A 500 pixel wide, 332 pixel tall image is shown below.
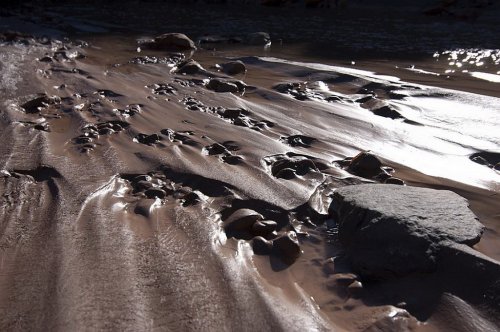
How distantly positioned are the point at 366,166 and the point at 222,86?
2.06 metres

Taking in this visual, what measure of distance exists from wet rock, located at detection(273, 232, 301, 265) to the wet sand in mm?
31

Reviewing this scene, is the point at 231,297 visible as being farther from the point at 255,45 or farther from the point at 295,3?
the point at 295,3

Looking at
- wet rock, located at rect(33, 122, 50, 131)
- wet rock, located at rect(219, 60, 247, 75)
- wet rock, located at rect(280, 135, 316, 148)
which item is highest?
wet rock, located at rect(280, 135, 316, 148)

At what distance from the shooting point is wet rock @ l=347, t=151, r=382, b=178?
113 inches

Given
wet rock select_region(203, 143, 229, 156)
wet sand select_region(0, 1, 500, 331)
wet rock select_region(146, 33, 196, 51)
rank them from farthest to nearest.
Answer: wet rock select_region(146, 33, 196, 51) → wet rock select_region(203, 143, 229, 156) → wet sand select_region(0, 1, 500, 331)

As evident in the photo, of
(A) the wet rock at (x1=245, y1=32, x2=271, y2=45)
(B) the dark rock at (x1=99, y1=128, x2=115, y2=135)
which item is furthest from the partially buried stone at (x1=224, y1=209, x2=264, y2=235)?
(A) the wet rock at (x1=245, y1=32, x2=271, y2=45)

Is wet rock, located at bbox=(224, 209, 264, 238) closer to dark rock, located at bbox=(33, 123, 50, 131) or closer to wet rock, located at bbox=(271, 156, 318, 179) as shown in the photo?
wet rock, located at bbox=(271, 156, 318, 179)

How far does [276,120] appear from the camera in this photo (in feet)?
12.6

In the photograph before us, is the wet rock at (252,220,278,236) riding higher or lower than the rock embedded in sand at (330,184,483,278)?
lower

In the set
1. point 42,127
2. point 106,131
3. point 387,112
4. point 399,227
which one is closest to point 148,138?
point 106,131

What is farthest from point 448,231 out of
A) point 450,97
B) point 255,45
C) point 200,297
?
point 255,45

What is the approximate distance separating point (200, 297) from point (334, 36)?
6.79 m

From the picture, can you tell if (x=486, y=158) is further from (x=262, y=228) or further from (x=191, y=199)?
(x=191, y=199)

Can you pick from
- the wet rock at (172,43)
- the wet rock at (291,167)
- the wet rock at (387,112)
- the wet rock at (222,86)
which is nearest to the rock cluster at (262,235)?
the wet rock at (291,167)
